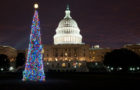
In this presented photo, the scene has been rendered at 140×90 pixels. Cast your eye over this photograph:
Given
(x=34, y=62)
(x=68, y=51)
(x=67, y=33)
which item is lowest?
(x=34, y=62)

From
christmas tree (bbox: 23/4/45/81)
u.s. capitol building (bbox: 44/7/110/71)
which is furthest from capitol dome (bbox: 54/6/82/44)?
christmas tree (bbox: 23/4/45/81)

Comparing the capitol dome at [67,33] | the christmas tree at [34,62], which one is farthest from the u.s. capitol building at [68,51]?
the christmas tree at [34,62]

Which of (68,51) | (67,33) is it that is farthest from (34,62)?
(67,33)

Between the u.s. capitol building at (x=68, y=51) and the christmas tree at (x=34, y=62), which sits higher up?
the u.s. capitol building at (x=68, y=51)

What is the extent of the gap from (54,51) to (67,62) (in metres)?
19.5

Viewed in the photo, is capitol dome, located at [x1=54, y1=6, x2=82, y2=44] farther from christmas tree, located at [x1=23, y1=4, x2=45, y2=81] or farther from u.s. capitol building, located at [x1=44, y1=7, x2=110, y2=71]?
christmas tree, located at [x1=23, y1=4, x2=45, y2=81]

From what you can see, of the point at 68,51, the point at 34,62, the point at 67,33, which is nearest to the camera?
the point at 34,62

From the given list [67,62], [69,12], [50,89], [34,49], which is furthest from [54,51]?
[50,89]

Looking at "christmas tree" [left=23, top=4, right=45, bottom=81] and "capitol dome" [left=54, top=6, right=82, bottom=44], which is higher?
"capitol dome" [left=54, top=6, right=82, bottom=44]

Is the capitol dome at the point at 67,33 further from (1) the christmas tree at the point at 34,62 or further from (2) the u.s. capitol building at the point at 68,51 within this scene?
(1) the christmas tree at the point at 34,62

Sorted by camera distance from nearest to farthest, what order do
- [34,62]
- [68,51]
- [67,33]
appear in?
[34,62], [68,51], [67,33]

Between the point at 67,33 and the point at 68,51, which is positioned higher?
the point at 67,33

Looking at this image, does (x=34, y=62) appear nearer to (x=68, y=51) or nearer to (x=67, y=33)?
(x=68, y=51)

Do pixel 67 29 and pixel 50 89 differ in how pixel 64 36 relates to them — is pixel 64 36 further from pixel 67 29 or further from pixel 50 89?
pixel 50 89
